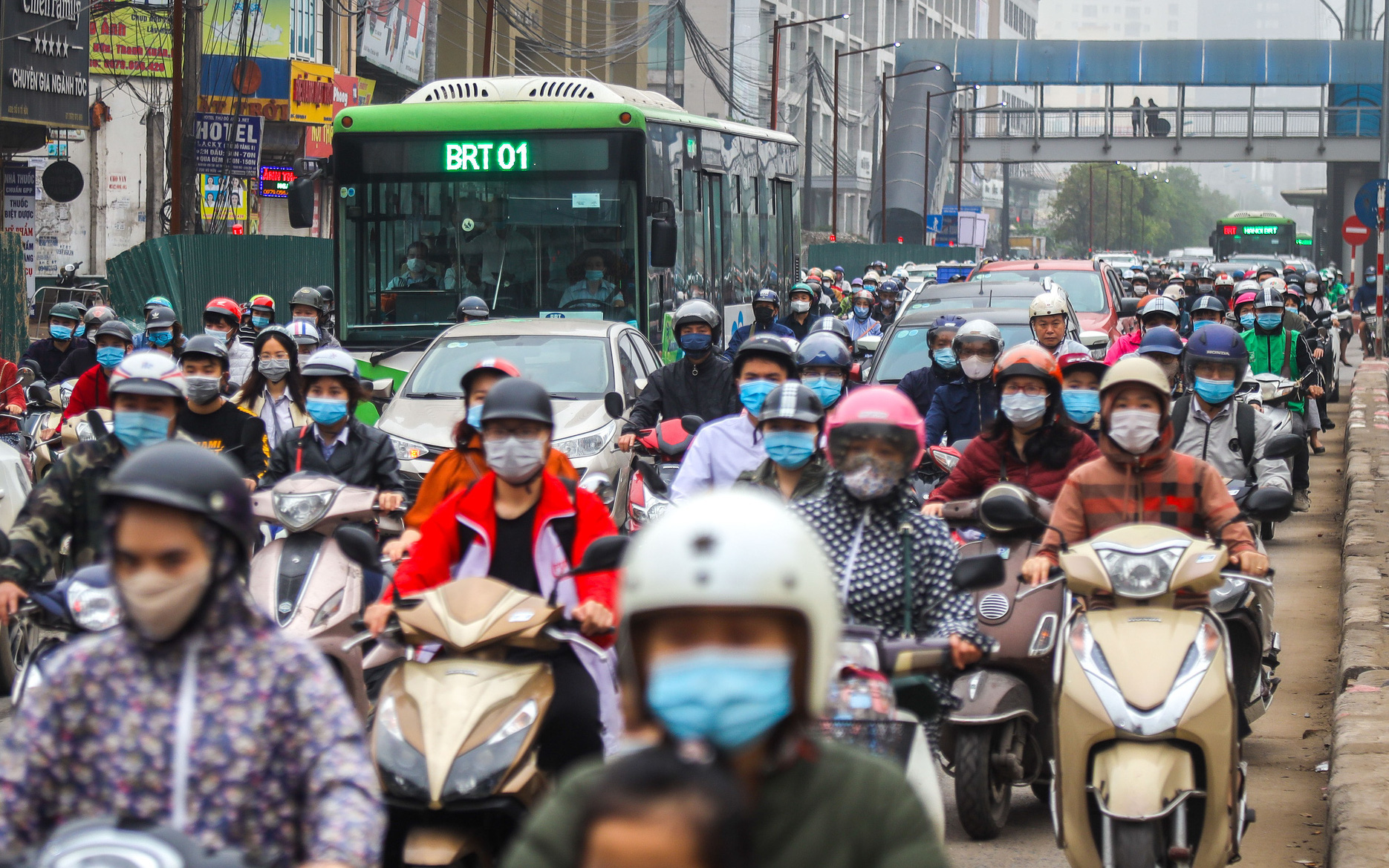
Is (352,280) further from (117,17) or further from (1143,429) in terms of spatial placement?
(117,17)

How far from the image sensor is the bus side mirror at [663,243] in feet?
48.4

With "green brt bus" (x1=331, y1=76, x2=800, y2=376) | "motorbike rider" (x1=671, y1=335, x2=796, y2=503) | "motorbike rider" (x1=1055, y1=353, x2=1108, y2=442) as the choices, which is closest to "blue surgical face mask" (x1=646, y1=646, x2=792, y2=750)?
"motorbike rider" (x1=671, y1=335, x2=796, y2=503)

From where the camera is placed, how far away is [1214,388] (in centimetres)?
838

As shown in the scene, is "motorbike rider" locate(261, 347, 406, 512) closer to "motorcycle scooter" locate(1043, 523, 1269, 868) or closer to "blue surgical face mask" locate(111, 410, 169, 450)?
"blue surgical face mask" locate(111, 410, 169, 450)

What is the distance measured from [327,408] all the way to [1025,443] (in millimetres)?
2860

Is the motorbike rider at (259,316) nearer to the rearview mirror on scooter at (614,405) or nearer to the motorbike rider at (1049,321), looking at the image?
the rearview mirror on scooter at (614,405)

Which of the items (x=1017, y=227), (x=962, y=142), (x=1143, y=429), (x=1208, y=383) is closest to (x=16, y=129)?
(x=1208, y=383)

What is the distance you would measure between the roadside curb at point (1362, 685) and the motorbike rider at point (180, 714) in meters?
3.52

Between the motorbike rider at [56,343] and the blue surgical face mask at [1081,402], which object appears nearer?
the blue surgical face mask at [1081,402]

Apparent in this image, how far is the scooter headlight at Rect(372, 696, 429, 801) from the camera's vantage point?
4.33 m

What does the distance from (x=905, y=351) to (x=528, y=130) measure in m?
4.28

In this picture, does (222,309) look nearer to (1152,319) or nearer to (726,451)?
(1152,319)

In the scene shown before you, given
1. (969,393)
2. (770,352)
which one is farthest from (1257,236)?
(770,352)

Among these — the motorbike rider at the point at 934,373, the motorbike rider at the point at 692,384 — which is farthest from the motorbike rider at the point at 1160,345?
the motorbike rider at the point at 692,384
